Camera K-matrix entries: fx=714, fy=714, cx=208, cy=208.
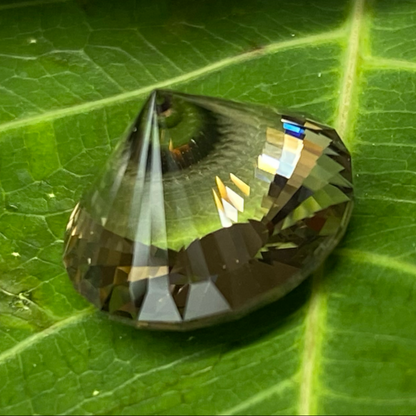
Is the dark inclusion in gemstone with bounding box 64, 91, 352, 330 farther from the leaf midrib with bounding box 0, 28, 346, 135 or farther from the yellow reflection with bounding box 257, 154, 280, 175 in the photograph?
the leaf midrib with bounding box 0, 28, 346, 135

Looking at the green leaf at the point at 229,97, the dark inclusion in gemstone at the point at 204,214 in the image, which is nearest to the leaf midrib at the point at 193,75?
the green leaf at the point at 229,97

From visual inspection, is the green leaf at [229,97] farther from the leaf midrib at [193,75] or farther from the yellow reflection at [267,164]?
the yellow reflection at [267,164]

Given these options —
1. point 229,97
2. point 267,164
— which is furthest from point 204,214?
point 229,97

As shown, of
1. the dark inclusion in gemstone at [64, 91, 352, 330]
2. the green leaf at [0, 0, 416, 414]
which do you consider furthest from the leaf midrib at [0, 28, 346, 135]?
the dark inclusion in gemstone at [64, 91, 352, 330]

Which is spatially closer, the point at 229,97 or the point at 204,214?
the point at 204,214

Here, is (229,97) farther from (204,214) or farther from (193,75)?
(204,214)

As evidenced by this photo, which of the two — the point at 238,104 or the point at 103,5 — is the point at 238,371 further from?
the point at 103,5
